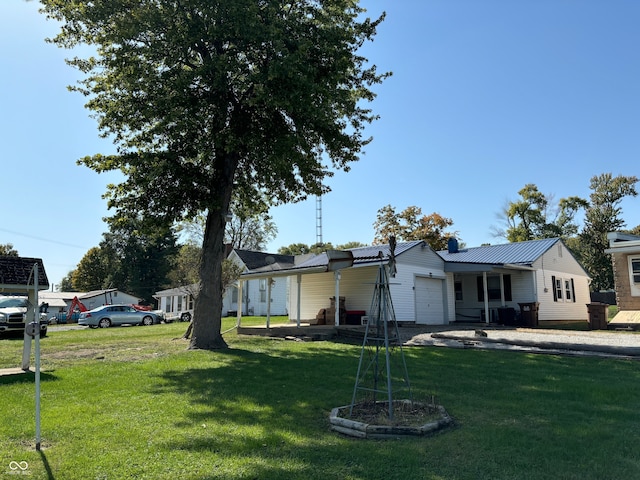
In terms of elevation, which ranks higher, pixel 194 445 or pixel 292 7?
pixel 292 7

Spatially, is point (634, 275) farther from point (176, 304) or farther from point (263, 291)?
point (176, 304)

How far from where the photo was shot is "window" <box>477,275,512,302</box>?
23.4m

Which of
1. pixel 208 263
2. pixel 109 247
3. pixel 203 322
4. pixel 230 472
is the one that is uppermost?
pixel 109 247

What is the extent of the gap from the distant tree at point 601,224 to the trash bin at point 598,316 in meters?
14.0

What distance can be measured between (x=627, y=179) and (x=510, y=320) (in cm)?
2508

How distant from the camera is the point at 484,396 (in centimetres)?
686

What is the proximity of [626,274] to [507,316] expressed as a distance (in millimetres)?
5478

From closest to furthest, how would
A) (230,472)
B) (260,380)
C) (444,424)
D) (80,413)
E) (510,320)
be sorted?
(230,472) < (444,424) < (80,413) < (260,380) < (510,320)

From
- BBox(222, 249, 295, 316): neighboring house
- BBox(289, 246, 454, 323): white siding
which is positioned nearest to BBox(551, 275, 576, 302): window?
BBox(289, 246, 454, 323): white siding

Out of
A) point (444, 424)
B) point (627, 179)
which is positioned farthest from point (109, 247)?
point (444, 424)

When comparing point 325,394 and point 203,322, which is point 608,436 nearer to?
point 325,394

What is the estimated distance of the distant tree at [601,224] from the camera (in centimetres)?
3356

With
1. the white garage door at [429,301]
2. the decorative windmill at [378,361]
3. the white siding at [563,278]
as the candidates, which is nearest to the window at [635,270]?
the white siding at [563,278]

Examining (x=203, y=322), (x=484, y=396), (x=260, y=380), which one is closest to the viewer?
(x=484, y=396)
